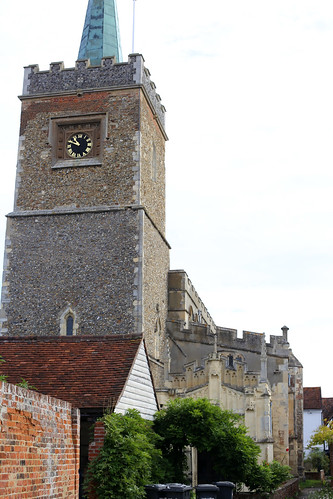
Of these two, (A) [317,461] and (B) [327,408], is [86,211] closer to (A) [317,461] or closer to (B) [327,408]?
(A) [317,461]

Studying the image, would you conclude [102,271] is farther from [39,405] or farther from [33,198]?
[39,405]

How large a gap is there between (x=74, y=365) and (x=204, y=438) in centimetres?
379

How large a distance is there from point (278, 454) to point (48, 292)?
35.4 ft

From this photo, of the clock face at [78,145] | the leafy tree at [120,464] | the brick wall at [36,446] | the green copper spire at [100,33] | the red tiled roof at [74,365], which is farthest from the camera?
the green copper spire at [100,33]

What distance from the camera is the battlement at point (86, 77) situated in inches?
1034

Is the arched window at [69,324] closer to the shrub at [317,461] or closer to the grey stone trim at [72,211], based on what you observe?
the grey stone trim at [72,211]

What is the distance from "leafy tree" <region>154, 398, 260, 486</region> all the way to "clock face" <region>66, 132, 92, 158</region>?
12404mm

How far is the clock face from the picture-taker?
25969 mm

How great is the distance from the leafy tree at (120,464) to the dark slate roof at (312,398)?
49.0 meters

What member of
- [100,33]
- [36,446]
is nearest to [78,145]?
[100,33]

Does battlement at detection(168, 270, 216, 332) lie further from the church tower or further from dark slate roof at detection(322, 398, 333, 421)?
dark slate roof at detection(322, 398, 333, 421)

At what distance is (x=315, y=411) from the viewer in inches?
2327

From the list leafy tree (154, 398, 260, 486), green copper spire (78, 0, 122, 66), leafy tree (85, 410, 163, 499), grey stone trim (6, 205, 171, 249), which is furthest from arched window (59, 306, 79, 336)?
leafy tree (85, 410, 163, 499)

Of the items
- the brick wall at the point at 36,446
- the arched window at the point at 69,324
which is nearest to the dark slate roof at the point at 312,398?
the arched window at the point at 69,324
